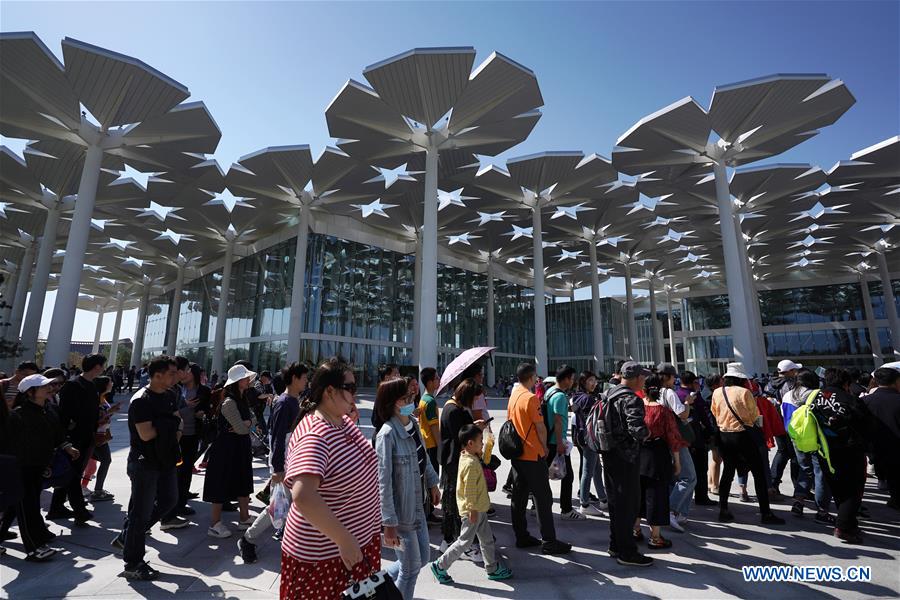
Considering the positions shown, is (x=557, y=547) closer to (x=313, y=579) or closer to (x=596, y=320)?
(x=313, y=579)

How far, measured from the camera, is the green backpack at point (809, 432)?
4672 millimetres

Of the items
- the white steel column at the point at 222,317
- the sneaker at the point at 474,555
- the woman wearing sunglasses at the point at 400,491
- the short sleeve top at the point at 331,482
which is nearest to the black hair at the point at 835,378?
the sneaker at the point at 474,555

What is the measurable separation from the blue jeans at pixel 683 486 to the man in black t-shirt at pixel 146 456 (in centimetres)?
509

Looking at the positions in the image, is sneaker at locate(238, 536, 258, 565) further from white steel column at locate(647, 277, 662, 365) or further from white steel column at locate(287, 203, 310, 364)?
white steel column at locate(647, 277, 662, 365)

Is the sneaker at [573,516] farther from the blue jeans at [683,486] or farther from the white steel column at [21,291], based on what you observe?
the white steel column at [21,291]

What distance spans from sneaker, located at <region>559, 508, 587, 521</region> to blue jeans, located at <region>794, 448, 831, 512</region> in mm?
2645

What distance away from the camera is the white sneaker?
179 inches

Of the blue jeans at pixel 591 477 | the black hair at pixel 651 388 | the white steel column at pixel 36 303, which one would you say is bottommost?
the blue jeans at pixel 591 477

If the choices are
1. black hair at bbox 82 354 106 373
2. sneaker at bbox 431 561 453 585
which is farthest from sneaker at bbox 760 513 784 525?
black hair at bbox 82 354 106 373

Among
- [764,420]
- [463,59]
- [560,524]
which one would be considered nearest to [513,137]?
[463,59]

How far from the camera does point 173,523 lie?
488 centimetres

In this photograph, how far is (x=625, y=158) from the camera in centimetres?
2181

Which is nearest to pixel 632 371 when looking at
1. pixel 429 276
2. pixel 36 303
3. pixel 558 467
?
pixel 558 467

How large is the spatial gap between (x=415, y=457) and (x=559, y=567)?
1964 mm
